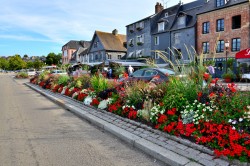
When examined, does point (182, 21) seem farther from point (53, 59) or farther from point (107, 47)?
point (53, 59)

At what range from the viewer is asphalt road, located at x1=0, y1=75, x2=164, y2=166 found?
4109mm

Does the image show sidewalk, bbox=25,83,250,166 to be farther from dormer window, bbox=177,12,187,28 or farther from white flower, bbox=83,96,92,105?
dormer window, bbox=177,12,187,28

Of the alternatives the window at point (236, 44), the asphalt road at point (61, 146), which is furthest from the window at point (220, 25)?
the asphalt road at point (61, 146)

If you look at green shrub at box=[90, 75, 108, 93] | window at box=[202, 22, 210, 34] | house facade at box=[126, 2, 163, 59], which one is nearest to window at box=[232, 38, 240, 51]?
window at box=[202, 22, 210, 34]

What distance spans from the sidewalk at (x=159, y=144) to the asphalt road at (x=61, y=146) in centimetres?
15

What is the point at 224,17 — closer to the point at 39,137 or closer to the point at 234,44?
the point at 234,44

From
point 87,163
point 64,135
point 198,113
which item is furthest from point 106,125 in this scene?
point 198,113

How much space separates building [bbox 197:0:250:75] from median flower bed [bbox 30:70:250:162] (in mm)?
20492

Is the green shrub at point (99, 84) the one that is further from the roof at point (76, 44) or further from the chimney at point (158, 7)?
the roof at point (76, 44)

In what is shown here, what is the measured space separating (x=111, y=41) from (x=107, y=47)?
116 inches

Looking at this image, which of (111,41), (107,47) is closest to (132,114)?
(107,47)

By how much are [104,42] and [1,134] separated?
4392 cm

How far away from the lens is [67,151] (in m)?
4.56

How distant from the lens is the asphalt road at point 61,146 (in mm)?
4109
